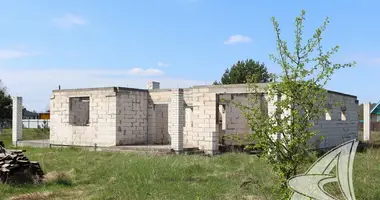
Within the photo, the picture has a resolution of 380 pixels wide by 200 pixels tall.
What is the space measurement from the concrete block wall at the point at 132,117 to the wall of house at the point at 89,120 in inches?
12.2

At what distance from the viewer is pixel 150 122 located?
827 inches

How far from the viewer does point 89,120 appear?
20.9 m

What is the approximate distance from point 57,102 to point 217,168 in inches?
503

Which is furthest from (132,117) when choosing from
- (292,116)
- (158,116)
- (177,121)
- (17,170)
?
(292,116)

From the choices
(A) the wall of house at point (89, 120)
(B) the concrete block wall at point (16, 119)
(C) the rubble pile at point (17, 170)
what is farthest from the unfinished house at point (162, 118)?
(C) the rubble pile at point (17, 170)

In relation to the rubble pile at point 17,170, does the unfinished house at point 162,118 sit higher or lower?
higher

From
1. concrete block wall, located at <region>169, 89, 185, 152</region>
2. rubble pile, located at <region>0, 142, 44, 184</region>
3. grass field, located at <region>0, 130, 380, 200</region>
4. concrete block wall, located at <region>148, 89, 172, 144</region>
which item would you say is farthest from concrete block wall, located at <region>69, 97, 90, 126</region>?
rubble pile, located at <region>0, 142, 44, 184</region>

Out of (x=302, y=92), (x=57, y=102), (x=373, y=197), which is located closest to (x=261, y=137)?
(x=302, y=92)

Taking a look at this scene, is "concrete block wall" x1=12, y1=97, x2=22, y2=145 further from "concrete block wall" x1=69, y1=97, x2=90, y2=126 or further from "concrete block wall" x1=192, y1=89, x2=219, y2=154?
"concrete block wall" x1=192, y1=89, x2=219, y2=154

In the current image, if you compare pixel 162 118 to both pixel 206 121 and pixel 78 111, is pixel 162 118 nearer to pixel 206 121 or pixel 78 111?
pixel 78 111

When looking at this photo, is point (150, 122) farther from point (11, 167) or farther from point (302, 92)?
point (302, 92)

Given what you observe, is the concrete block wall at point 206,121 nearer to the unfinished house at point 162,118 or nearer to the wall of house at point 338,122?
the unfinished house at point 162,118

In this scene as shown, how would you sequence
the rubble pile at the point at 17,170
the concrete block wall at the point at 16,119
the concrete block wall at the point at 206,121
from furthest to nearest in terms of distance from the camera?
the concrete block wall at the point at 16,119 → the concrete block wall at the point at 206,121 → the rubble pile at the point at 17,170

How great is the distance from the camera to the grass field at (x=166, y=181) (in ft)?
27.7
